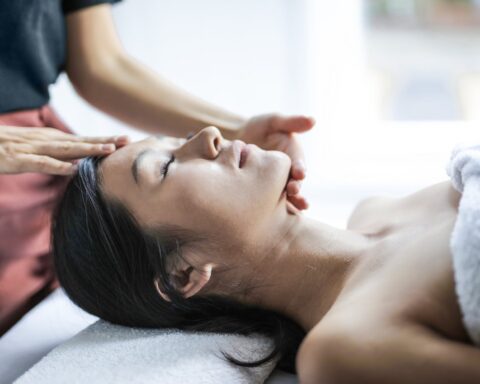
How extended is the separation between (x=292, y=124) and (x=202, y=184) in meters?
0.36

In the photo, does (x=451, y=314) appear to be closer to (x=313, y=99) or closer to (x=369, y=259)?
(x=369, y=259)

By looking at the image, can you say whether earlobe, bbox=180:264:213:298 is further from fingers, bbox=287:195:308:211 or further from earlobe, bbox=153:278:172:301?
fingers, bbox=287:195:308:211

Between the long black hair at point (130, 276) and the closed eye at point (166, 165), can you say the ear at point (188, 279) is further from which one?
the closed eye at point (166, 165)

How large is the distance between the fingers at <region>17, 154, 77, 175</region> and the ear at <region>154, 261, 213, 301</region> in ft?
0.77

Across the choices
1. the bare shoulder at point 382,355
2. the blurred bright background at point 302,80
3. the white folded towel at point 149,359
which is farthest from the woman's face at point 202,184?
the blurred bright background at point 302,80

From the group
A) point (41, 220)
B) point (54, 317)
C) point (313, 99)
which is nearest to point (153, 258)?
point (54, 317)

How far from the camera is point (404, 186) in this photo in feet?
8.64

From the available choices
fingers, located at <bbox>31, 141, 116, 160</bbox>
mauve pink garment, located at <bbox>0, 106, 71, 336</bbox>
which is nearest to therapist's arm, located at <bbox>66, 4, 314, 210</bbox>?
mauve pink garment, located at <bbox>0, 106, 71, 336</bbox>

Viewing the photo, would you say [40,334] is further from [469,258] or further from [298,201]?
[469,258]

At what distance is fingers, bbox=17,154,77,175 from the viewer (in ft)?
4.13

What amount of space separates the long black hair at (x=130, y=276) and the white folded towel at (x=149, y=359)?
0.03 meters

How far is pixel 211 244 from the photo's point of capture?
4.18ft

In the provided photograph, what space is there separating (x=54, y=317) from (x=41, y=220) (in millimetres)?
224

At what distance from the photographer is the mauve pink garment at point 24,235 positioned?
152 centimetres
